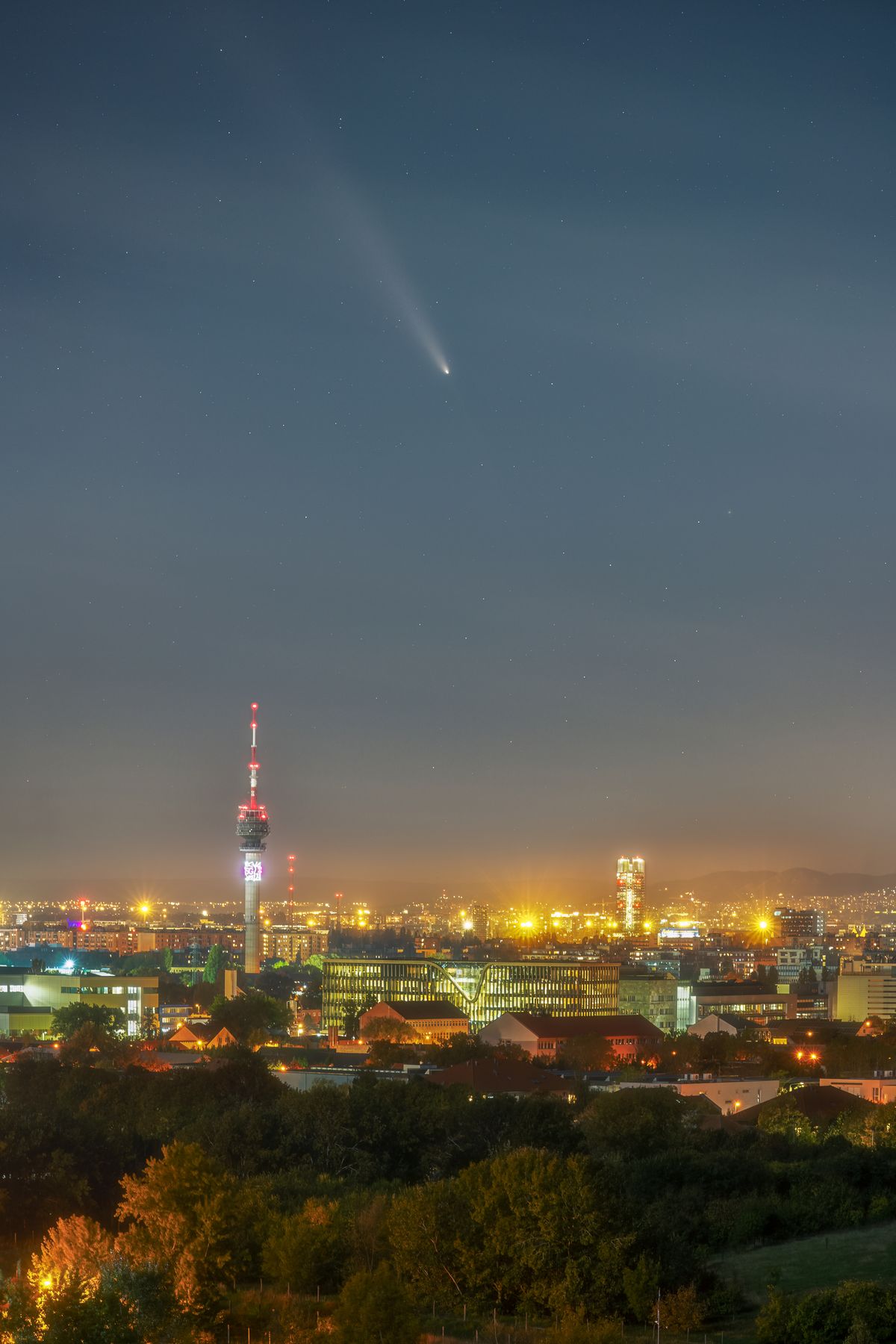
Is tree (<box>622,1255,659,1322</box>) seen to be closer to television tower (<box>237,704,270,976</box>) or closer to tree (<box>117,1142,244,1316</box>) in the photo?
tree (<box>117,1142,244,1316</box>)

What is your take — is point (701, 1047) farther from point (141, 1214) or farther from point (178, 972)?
point (178, 972)

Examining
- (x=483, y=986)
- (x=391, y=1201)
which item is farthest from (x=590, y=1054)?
(x=391, y=1201)

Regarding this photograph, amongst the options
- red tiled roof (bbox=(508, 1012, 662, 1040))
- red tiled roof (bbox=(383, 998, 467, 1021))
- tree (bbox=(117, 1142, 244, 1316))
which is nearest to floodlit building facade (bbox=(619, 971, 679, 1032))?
red tiled roof (bbox=(383, 998, 467, 1021))

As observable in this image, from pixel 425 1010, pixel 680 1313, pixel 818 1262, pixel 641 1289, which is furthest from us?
pixel 425 1010

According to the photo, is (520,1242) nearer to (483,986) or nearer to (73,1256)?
(73,1256)

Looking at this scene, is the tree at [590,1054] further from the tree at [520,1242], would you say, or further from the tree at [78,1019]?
the tree at [520,1242]

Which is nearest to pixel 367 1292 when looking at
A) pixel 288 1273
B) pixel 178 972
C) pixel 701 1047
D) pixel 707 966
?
pixel 288 1273
